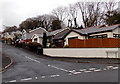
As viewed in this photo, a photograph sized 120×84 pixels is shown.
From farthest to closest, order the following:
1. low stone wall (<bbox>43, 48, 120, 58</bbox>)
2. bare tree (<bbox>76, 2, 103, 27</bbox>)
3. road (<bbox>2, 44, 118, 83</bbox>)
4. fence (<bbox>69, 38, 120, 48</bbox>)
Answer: bare tree (<bbox>76, 2, 103, 27</bbox>) → fence (<bbox>69, 38, 120, 48</bbox>) → low stone wall (<bbox>43, 48, 120, 58</bbox>) → road (<bbox>2, 44, 118, 83</bbox>)

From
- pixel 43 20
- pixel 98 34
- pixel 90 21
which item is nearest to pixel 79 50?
pixel 98 34

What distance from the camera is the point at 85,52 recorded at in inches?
806

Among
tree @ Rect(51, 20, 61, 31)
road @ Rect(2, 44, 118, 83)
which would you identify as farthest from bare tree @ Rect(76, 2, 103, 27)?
road @ Rect(2, 44, 118, 83)

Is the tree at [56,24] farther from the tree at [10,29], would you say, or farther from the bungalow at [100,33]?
the tree at [10,29]

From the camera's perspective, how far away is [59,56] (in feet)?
76.1

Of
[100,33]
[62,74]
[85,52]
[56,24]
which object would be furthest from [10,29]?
[62,74]

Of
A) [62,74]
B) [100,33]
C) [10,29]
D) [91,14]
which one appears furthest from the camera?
[10,29]

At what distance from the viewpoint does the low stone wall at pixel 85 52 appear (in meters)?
18.8

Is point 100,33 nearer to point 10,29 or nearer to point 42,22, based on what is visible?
point 42,22

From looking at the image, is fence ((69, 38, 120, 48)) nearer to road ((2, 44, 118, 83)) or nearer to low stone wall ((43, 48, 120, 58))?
low stone wall ((43, 48, 120, 58))

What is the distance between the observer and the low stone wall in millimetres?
18781

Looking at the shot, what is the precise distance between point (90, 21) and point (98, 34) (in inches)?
1090

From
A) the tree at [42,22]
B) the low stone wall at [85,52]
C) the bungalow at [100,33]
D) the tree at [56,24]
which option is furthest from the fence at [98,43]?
the tree at [42,22]

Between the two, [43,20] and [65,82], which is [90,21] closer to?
[43,20]
